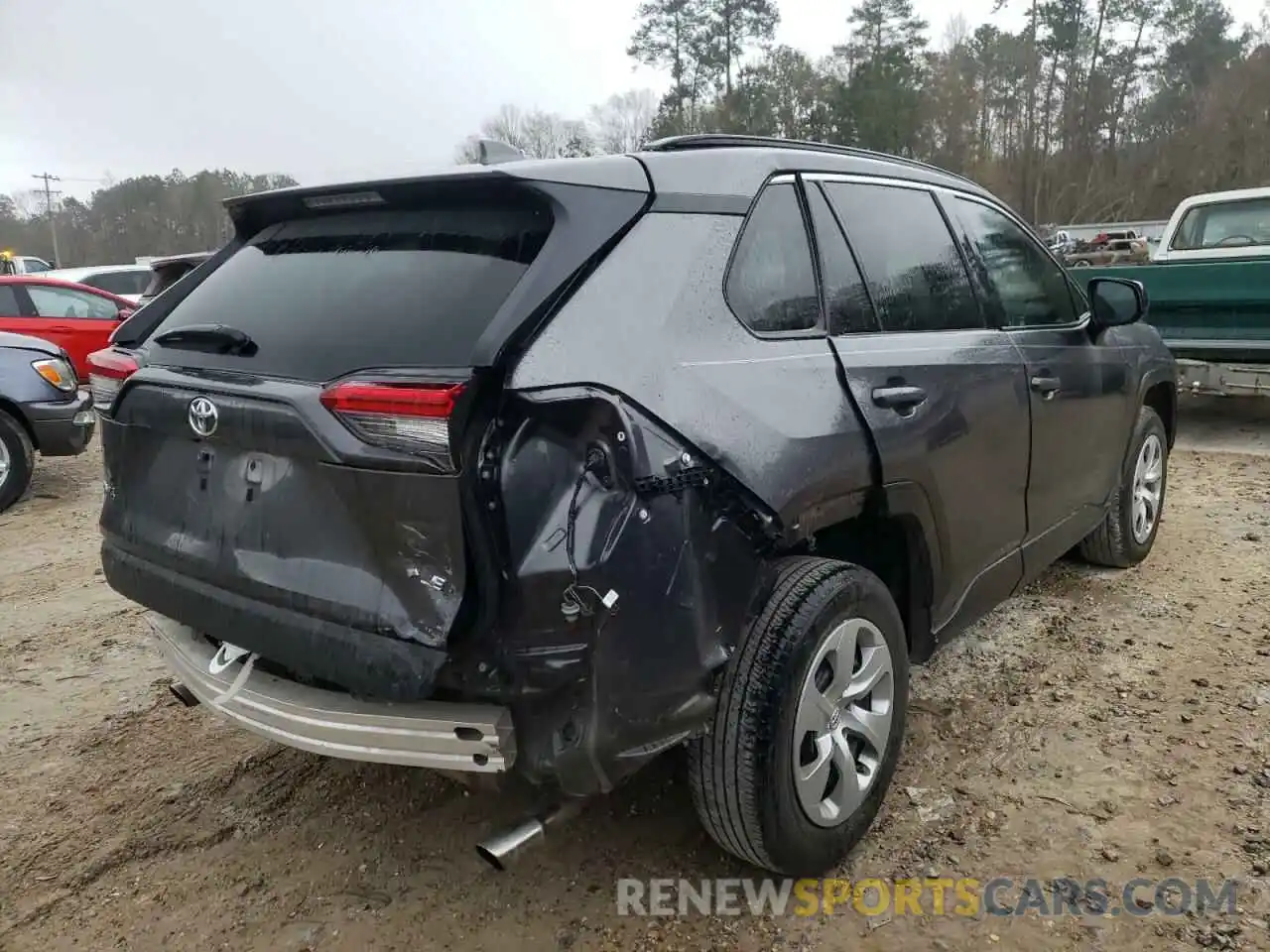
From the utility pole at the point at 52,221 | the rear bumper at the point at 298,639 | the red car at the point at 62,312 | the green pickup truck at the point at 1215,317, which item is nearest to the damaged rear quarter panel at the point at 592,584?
the rear bumper at the point at 298,639

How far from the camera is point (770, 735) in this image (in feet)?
6.98

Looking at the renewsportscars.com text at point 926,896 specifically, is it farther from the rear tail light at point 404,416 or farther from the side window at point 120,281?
the side window at point 120,281

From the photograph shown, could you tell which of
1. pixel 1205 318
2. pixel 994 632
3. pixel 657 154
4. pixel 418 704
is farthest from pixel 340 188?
pixel 1205 318

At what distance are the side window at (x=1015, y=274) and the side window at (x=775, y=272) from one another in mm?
1096

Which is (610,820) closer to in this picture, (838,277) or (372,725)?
(372,725)

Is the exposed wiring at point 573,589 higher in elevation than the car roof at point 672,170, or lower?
lower

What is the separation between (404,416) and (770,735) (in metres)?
1.10

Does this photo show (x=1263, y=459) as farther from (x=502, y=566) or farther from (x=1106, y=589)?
(x=502, y=566)

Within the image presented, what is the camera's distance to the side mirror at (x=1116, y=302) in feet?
12.7

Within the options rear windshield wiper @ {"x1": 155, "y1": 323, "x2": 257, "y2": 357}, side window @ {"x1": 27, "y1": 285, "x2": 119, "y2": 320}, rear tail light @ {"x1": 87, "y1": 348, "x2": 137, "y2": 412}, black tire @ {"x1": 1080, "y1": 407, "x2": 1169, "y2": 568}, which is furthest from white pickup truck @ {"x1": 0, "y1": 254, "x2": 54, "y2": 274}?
black tire @ {"x1": 1080, "y1": 407, "x2": 1169, "y2": 568}

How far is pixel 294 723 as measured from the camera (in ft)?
6.75

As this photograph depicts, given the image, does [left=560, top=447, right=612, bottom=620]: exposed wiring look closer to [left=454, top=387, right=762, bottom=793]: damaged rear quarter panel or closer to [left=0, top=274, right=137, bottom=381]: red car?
[left=454, top=387, right=762, bottom=793]: damaged rear quarter panel

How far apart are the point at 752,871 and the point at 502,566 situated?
4.02 ft

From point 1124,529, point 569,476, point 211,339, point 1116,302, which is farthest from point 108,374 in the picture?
point 1124,529
